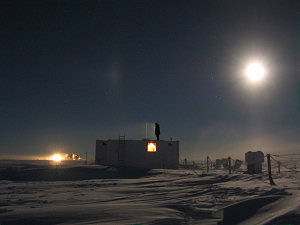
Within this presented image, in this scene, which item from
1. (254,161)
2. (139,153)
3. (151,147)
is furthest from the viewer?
(151,147)

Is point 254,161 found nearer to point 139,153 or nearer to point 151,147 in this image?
point 151,147

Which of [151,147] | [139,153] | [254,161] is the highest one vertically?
[151,147]

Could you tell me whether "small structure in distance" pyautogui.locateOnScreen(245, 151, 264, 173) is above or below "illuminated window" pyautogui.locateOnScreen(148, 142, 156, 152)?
below

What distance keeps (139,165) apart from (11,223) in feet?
81.3

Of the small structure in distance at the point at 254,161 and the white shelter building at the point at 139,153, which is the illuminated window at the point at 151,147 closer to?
the white shelter building at the point at 139,153

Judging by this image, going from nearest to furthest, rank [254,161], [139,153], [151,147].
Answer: [254,161] < [139,153] < [151,147]

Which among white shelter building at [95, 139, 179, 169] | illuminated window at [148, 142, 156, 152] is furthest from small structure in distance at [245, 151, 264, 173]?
illuminated window at [148, 142, 156, 152]

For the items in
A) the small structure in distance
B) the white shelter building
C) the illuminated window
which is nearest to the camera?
the small structure in distance

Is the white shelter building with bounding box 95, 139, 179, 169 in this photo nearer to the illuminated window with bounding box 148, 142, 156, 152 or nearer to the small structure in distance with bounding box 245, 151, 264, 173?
the illuminated window with bounding box 148, 142, 156, 152

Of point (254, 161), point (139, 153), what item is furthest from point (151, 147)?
point (254, 161)

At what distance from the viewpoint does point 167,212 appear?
5.79 meters

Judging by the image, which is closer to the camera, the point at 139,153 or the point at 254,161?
the point at 254,161

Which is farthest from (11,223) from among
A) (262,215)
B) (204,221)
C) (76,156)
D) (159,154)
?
(76,156)

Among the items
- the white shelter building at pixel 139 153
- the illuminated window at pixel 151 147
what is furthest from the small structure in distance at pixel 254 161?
the illuminated window at pixel 151 147
